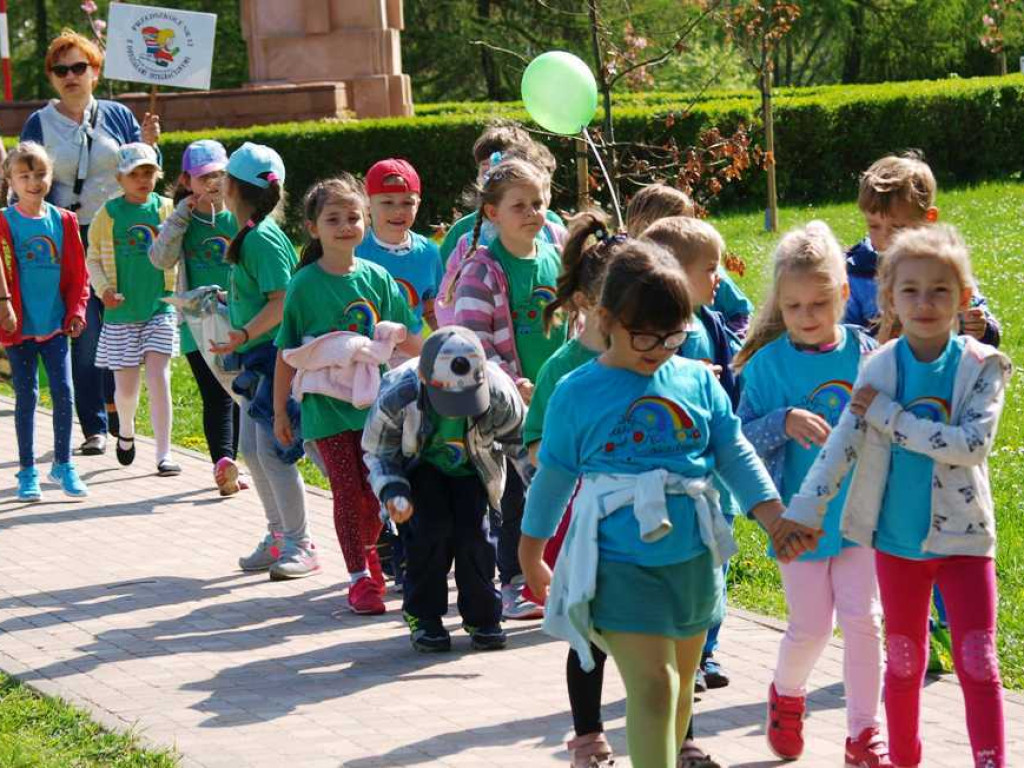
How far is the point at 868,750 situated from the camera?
16.4 ft

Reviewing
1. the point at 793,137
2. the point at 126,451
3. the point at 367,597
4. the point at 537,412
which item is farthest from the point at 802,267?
the point at 793,137

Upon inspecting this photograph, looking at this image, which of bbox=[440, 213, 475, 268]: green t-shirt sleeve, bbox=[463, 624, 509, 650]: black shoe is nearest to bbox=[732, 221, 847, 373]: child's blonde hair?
bbox=[463, 624, 509, 650]: black shoe

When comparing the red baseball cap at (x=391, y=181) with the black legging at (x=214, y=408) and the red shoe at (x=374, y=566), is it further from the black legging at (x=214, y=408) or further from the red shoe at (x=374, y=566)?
the black legging at (x=214, y=408)

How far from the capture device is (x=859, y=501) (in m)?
4.73

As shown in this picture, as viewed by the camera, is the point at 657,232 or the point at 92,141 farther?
the point at 92,141

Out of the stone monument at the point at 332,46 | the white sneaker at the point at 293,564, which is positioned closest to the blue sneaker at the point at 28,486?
the white sneaker at the point at 293,564

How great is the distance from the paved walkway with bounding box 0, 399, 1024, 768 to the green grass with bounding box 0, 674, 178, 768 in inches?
3.9

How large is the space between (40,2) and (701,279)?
38088 millimetres

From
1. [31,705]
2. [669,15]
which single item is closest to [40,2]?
[669,15]

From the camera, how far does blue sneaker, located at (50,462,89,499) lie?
9.75 m

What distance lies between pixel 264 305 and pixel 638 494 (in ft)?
12.8

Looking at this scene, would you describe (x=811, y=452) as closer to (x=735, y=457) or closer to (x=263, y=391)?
(x=735, y=457)

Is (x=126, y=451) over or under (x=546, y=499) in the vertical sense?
under

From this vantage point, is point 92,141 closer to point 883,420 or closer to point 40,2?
point 883,420
